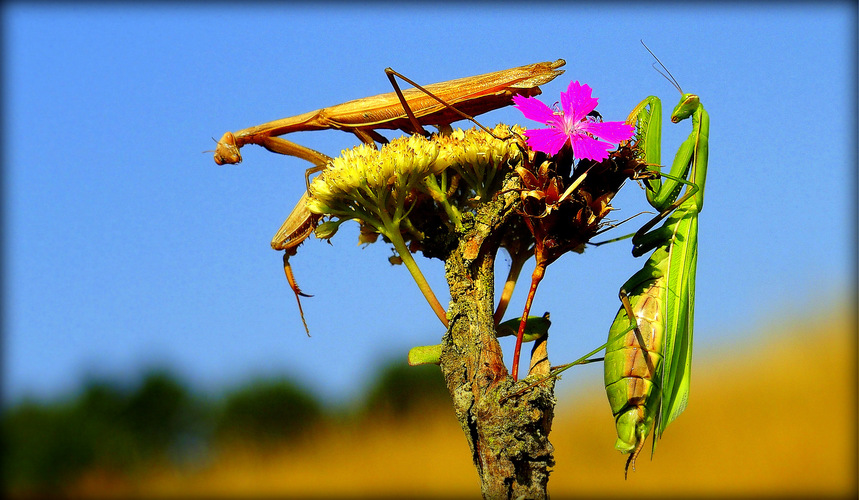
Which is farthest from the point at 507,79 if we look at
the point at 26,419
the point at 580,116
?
the point at 26,419

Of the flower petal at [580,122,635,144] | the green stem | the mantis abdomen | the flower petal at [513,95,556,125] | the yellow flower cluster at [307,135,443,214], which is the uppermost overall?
the flower petal at [513,95,556,125]

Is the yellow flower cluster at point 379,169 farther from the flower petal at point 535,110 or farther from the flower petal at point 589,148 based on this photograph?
the flower petal at point 589,148

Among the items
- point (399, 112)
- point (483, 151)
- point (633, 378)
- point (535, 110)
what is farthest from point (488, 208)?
point (633, 378)

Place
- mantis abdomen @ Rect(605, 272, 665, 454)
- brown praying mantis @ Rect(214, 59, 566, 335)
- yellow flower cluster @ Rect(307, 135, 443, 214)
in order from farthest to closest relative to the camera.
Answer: brown praying mantis @ Rect(214, 59, 566, 335) < mantis abdomen @ Rect(605, 272, 665, 454) < yellow flower cluster @ Rect(307, 135, 443, 214)

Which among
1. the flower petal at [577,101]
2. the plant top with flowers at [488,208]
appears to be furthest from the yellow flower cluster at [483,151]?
the flower petal at [577,101]

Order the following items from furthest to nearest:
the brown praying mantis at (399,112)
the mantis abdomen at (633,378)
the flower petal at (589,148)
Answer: the brown praying mantis at (399,112) → the mantis abdomen at (633,378) → the flower petal at (589,148)

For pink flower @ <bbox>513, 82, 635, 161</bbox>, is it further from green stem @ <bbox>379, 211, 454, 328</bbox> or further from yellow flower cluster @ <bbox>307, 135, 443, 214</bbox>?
green stem @ <bbox>379, 211, 454, 328</bbox>

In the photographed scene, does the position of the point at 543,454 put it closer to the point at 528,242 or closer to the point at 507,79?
the point at 528,242

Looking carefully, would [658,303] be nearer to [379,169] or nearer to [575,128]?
[575,128]

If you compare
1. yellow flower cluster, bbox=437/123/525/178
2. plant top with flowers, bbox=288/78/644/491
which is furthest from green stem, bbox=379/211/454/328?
yellow flower cluster, bbox=437/123/525/178
